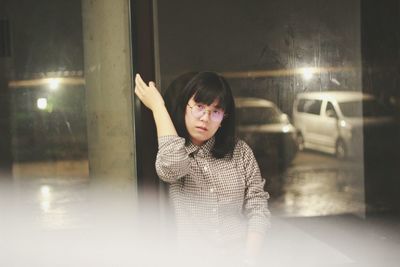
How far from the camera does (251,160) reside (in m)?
2.98

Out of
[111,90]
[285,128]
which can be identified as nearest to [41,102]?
[111,90]

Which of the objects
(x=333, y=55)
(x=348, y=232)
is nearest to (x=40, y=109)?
(x=333, y=55)

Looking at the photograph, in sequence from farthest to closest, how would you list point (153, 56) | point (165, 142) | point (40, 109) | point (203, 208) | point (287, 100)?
point (287, 100)
point (40, 109)
point (153, 56)
point (203, 208)
point (165, 142)

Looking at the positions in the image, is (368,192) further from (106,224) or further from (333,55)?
(106,224)

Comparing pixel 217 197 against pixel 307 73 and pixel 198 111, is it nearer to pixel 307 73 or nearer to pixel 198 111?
pixel 198 111

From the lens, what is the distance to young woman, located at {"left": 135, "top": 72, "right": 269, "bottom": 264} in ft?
9.25

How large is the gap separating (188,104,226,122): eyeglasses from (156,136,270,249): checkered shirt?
6.3 inches

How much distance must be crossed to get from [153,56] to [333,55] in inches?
73.3

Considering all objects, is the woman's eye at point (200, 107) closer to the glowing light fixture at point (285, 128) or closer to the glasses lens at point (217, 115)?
the glasses lens at point (217, 115)

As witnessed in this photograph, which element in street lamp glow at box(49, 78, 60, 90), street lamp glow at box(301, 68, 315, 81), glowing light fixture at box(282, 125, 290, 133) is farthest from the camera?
glowing light fixture at box(282, 125, 290, 133)

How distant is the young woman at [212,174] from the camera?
2.82m

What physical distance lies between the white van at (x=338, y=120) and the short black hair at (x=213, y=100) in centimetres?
214

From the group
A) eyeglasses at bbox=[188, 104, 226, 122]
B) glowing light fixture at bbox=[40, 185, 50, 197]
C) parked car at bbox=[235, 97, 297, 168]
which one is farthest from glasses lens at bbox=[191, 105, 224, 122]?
parked car at bbox=[235, 97, 297, 168]

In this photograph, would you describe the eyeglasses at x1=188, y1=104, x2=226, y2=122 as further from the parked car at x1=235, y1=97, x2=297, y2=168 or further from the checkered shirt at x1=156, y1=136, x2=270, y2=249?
the parked car at x1=235, y1=97, x2=297, y2=168
